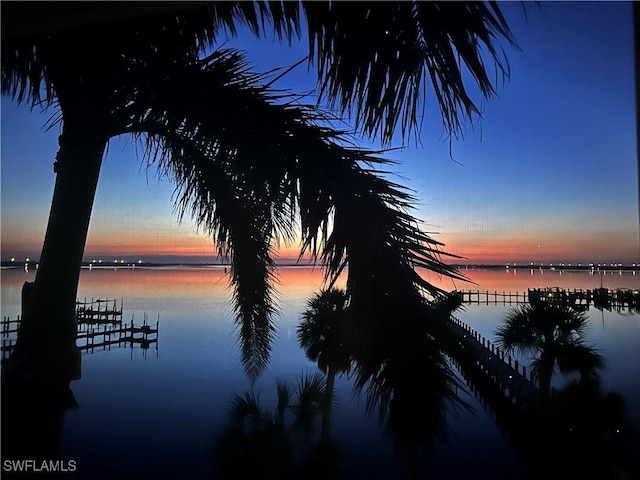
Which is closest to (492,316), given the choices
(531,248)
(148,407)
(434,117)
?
(531,248)

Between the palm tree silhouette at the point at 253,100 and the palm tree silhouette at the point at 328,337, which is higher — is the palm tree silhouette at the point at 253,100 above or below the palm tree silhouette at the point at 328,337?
above

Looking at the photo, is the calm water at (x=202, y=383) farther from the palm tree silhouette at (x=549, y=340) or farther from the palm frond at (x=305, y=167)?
the palm tree silhouette at (x=549, y=340)

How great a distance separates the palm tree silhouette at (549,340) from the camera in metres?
2.01

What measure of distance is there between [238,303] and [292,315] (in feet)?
0.64

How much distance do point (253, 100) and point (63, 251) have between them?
0.61 metres

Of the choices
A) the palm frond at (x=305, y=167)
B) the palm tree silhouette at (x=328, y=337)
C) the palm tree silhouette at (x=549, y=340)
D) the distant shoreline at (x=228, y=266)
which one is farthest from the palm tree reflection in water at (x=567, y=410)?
the palm frond at (x=305, y=167)

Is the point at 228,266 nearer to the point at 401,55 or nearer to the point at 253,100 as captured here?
the point at 253,100

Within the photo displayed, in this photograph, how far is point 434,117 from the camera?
916 millimetres

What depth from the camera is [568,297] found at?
1672 millimetres

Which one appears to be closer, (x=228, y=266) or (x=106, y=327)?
(x=228, y=266)

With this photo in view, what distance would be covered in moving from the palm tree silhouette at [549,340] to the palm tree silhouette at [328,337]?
94 centimetres

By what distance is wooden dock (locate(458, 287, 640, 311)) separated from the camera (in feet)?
3.90

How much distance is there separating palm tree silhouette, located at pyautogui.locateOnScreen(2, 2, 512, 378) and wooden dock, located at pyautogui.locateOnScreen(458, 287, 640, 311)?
408 mm

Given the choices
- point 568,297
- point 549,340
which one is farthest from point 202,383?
point 549,340
